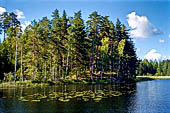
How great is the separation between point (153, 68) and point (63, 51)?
364 feet

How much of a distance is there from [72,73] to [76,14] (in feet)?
69.0

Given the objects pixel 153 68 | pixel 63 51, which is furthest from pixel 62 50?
pixel 153 68

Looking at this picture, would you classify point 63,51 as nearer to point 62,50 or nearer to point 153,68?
point 62,50

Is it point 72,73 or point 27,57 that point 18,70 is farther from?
point 72,73

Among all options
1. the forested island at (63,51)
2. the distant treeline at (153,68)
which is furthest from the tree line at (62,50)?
the distant treeline at (153,68)

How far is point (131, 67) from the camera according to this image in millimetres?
68438

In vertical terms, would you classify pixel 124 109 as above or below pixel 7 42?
below

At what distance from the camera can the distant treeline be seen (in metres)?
130

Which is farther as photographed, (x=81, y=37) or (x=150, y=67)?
(x=150, y=67)

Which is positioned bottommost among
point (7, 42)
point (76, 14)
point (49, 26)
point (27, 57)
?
point (27, 57)

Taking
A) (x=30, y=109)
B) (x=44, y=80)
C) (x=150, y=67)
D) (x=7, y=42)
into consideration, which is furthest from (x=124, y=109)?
(x=150, y=67)

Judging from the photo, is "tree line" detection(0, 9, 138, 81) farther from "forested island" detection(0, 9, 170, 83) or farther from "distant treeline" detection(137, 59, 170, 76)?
"distant treeline" detection(137, 59, 170, 76)

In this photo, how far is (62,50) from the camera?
168ft

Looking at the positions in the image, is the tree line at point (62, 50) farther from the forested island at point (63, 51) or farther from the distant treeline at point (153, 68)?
the distant treeline at point (153, 68)
